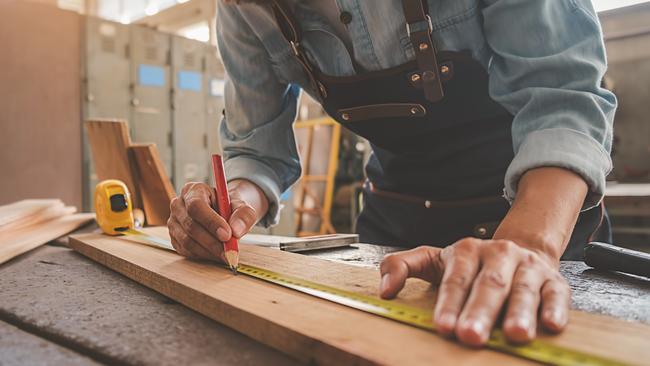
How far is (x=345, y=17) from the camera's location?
125cm

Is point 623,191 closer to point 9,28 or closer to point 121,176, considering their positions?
point 121,176

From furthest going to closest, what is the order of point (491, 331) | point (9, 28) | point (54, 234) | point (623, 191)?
1. point (9, 28)
2. point (623, 191)
3. point (54, 234)
4. point (491, 331)

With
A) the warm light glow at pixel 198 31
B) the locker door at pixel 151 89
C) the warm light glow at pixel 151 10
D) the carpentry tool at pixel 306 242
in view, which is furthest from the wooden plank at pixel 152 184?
the warm light glow at pixel 151 10

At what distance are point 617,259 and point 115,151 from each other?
1.93 meters

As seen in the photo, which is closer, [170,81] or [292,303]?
[292,303]

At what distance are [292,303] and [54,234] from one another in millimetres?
1312

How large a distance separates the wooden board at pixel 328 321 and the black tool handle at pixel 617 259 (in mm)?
413

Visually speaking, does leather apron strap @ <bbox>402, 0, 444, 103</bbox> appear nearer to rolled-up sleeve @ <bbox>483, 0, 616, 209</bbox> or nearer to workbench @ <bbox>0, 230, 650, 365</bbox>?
rolled-up sleeve @ <bbox>483, 0, 616, 209</bbox>

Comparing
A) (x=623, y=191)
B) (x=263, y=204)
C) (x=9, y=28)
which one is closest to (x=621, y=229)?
(x=623, y=191)

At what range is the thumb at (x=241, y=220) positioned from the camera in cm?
111

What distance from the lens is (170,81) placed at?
6113 mm

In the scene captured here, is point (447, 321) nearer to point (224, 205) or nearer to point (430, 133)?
point (224, 205)

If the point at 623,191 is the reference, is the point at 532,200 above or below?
above

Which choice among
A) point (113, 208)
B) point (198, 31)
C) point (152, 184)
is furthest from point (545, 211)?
point (198, 31)
